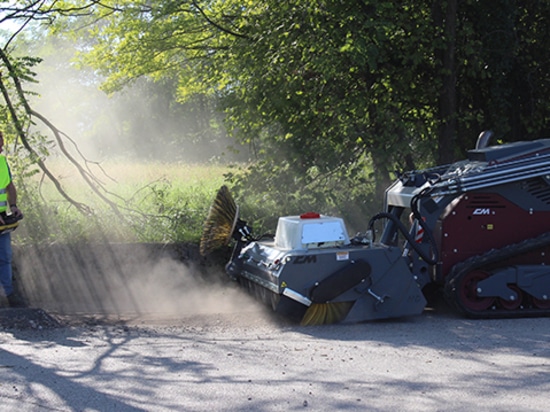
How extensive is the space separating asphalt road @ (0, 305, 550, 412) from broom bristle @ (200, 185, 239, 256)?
1496 mm

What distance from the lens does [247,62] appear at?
42.3 ft

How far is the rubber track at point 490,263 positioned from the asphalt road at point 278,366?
14cm

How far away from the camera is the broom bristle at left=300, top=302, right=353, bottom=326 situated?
28.1ft

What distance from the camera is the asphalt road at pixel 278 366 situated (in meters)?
5.56

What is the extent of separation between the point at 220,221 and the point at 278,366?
377 centimetres

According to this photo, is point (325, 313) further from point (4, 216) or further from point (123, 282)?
point (4, 216)

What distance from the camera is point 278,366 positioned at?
6.56 meters

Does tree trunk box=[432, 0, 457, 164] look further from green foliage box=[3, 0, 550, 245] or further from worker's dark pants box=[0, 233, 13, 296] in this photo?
worker's dark pants box=[0, 233, 13, 296]

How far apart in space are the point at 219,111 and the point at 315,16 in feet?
8.27

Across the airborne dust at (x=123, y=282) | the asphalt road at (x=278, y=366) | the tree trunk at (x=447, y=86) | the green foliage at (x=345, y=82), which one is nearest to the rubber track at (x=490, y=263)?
the asphalt road at (x=278, y=366)

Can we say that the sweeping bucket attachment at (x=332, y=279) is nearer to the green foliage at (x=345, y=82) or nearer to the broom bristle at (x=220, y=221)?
the broom bristle at (x=220, y=221)

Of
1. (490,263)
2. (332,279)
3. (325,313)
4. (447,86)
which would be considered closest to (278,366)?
(332,279)

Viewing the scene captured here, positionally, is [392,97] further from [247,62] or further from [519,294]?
[519,294]

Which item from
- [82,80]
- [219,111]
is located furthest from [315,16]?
[82,80]
